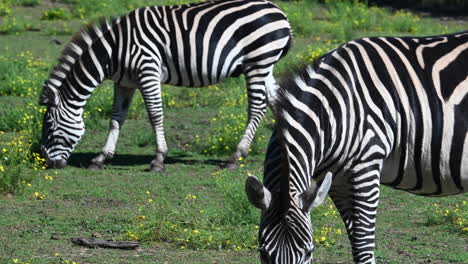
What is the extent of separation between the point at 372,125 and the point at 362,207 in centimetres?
46

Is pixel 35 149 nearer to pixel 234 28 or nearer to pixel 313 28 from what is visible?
pixel 234 28

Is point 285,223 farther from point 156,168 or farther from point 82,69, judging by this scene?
point 82,69

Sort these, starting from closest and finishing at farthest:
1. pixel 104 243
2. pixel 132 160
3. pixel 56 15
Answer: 1. pixel 104 243
2. pixel 132 160
3. pixel 56 15

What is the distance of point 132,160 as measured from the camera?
37.4 feet

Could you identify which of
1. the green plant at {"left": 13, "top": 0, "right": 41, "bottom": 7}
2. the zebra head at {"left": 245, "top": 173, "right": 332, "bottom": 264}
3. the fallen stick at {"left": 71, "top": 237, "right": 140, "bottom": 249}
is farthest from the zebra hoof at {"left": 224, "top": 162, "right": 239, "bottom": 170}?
the green plant at {"left": 13, "top": 0, "right": 41, "bottom": 7}

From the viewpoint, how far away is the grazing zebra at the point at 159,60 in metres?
10.9

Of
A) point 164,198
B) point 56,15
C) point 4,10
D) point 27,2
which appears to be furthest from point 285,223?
point 27,2

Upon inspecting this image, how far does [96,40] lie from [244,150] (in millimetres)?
2060

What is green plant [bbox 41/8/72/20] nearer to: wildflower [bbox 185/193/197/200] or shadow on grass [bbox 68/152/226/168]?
shadow on grass [bbox 68/152/226/168]

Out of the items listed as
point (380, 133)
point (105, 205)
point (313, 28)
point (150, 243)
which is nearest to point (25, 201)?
point (105, 205)

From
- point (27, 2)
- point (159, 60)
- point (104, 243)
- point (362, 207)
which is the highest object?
point (27, 2)

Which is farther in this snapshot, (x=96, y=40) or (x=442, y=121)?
(x=96, y=40)

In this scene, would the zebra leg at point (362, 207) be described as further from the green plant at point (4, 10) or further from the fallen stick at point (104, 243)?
the green plant at point (4, 10)

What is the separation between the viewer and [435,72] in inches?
228
